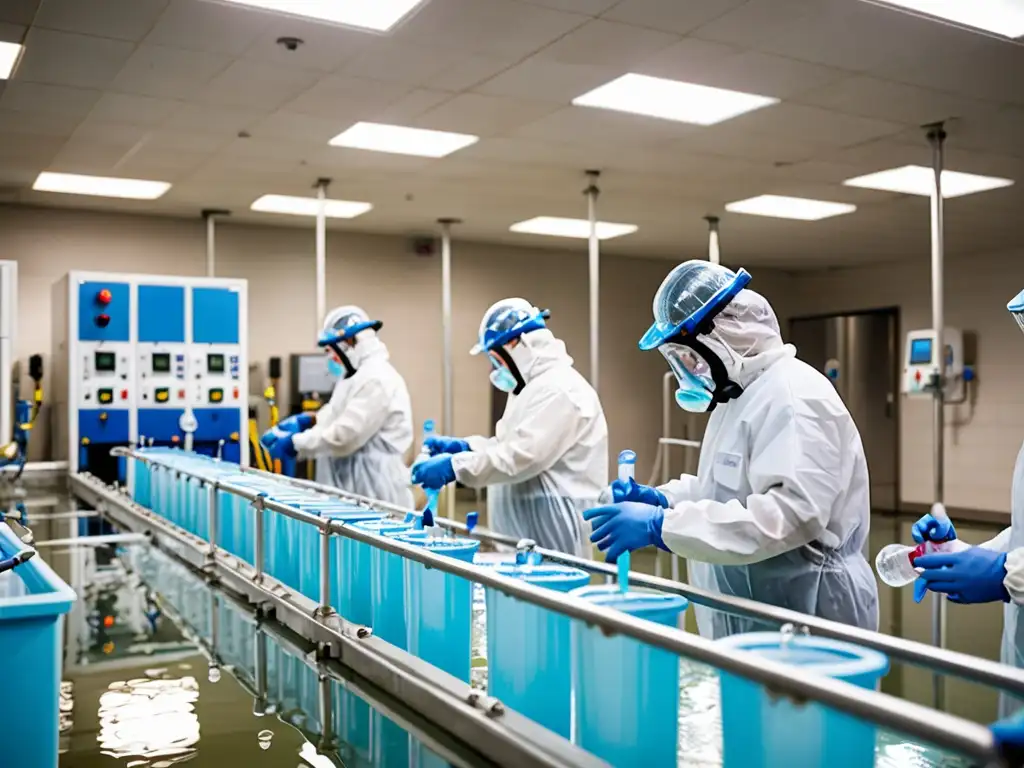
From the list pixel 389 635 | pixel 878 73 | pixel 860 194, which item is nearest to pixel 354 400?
pixel 389 635

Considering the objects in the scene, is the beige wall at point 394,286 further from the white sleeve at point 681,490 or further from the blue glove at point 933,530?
the blue glove at point 933,530

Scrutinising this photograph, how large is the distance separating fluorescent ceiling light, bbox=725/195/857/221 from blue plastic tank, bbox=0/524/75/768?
7133 millimetres

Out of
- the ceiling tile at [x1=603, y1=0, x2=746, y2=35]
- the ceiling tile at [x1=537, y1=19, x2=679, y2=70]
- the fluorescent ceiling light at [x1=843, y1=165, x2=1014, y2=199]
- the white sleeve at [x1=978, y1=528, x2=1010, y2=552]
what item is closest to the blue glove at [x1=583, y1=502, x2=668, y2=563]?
the white sleeve at [x1=978, y1=528, x2=1010, y2=552]

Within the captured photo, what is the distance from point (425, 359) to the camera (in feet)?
34.1

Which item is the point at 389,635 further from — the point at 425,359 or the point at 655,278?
the point at 655,278

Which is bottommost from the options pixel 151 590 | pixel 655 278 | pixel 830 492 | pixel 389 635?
pixel 151 590

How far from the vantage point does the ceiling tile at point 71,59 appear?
4.48m

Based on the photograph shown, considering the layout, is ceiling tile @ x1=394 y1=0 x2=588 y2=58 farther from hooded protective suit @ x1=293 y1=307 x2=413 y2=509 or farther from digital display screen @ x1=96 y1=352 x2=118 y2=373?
digital display screen @ x1=96 y1=352 x2=118 y2=373

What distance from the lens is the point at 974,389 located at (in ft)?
35.1

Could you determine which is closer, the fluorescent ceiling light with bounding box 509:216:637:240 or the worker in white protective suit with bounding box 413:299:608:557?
the worker in white protective suit with bounding box 413:299:608:557

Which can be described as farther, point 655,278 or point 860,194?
point 655,278

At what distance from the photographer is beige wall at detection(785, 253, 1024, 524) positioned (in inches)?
405

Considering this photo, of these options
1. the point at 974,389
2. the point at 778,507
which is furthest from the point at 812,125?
the point at 974,389

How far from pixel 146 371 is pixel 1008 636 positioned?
6.39 m
